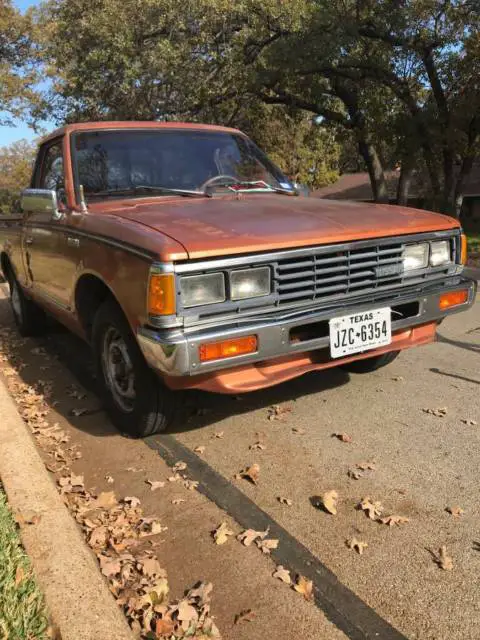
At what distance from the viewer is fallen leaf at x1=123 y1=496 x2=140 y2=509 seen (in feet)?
9.67

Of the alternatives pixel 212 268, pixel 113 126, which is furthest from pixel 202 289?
pixel 113 126

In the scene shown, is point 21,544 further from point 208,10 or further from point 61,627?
point 208,10

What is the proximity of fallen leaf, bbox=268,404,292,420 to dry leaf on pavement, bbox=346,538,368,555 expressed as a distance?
137 cm

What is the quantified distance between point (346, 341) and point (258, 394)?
3.79 feet

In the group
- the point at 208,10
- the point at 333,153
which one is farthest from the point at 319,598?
the point at 333,153

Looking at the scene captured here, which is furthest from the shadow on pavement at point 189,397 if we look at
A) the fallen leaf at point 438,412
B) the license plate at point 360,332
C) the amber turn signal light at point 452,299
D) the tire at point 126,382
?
the amber turn signal light at point 452,299

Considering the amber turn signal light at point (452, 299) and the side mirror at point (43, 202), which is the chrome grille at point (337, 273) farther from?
the side mirror at point (43, 202)

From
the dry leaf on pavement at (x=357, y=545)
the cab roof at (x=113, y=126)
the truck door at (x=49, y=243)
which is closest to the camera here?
the dry leaf on pavement at (x=357, y=545)

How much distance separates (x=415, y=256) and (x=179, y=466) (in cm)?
195

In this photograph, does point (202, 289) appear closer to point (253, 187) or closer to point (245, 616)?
point (245, 616)

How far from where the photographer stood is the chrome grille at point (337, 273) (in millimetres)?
3139

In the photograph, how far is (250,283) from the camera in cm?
304

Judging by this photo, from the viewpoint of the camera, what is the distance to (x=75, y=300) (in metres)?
4.04

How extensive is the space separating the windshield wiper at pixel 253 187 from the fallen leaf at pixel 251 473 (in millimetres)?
2003
